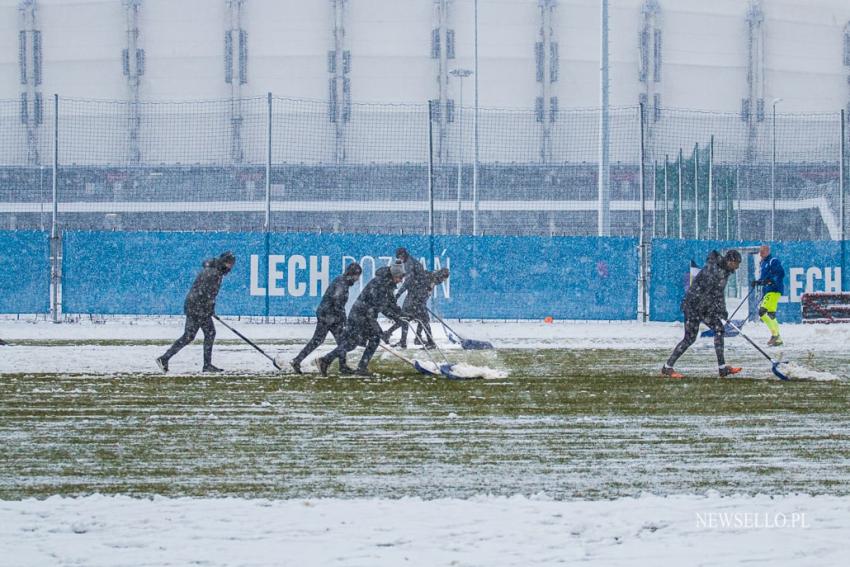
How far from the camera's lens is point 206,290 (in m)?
13.4

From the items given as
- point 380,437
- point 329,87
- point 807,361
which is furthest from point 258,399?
point 329,87

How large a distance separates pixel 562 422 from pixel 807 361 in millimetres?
7269

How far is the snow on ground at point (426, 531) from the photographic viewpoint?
495cm

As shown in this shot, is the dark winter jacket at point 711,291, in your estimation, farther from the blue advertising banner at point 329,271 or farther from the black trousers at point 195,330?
the blue advertising banner at point 329,271

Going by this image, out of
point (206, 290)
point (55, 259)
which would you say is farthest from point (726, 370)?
point (55, 259)

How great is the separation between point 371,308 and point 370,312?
0.16 feet

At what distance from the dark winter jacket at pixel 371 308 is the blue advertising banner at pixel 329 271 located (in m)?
8.73

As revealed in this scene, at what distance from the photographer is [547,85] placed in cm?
6194

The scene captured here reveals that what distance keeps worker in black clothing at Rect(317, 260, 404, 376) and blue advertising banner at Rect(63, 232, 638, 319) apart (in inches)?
342

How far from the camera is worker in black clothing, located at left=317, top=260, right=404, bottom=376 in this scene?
1316 centimetres

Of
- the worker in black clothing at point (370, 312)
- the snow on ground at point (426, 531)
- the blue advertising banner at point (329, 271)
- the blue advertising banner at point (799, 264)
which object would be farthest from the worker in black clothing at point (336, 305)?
the blue advertising banner at point (799, 264)

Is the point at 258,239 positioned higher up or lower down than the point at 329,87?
lower down

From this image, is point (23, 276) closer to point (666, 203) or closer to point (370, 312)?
point (370, 312)

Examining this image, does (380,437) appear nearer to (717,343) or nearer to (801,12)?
(717,343)
